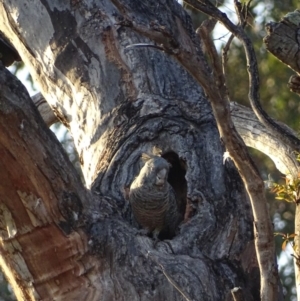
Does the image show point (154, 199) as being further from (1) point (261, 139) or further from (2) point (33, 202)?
(1) point (261, 139)

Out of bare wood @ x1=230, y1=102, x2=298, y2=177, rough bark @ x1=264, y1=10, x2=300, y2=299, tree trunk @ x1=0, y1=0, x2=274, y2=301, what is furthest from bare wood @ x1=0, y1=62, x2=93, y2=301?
bare wood @ x1=230, y1=102, x2=298, y2=177

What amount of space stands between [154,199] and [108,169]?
0.84 feet

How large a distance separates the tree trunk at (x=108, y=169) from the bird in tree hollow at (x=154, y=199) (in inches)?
2.6

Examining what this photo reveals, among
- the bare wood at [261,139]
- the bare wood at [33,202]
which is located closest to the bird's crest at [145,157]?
the bare wood at [33,202]

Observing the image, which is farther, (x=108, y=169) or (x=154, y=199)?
(x=108, y=169)

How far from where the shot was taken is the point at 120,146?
3.34m

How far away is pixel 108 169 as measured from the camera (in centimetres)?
329

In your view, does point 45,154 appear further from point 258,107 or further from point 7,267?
point 258,107

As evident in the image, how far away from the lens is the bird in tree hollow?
10.1 ft

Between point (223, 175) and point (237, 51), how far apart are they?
3.96m

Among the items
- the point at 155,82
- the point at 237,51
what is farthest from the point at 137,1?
the point at 237,51

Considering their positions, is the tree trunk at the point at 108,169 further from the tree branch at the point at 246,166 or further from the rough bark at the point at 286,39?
the rough bark at the point at 286,39

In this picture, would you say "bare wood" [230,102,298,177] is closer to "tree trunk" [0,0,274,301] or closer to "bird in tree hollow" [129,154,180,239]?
"tree trunk" [0,0,274,301]

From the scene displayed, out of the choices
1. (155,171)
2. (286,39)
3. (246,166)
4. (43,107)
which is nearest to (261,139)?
(155,171)
